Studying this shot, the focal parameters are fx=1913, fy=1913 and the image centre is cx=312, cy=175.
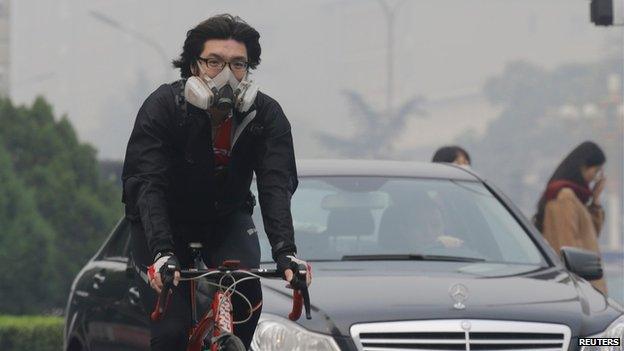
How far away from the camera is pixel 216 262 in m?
6.29

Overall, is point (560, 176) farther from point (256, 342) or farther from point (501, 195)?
point (256, 342)

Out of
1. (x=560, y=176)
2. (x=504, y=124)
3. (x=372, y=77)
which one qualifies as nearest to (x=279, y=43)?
(x=372, y=77)

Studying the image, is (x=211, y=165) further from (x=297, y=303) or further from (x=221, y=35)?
(x=297, y=303)

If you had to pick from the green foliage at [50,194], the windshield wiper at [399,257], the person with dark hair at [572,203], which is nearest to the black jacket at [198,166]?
the windshield wiper at [399,257]

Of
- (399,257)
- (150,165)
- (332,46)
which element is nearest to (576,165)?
(399,257)

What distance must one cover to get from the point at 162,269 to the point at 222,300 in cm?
32

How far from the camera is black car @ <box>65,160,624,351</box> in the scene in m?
6.93

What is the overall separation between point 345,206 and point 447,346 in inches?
64.9

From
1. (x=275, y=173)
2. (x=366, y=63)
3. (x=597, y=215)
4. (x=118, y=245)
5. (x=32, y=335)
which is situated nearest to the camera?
(x=275, y=173)

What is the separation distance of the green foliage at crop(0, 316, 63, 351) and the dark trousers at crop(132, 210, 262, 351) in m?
9.37

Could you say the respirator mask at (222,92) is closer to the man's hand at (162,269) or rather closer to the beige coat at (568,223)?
the man's hand at (162,269)

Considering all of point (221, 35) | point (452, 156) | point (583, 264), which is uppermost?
point (221, 35)

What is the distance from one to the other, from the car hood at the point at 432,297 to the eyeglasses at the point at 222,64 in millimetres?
1209

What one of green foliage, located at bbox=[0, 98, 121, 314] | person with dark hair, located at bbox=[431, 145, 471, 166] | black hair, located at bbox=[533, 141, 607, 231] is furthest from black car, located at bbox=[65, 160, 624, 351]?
green foliage, located at bbox=[0, 98, 121, 314]
